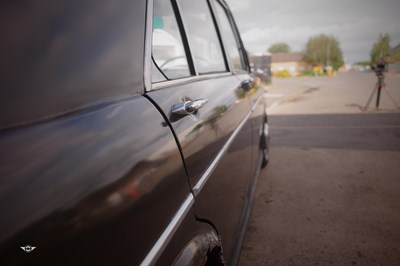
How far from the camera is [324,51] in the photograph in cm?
7681

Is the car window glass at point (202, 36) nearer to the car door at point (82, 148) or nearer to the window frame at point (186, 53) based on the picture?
the window frame at point (186, 53)

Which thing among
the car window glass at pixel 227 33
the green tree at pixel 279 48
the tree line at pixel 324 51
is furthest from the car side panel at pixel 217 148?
the green tree at pixel 279 48

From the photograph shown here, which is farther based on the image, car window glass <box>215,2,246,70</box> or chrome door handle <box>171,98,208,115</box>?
car window glass <box>215,2,246,70</box>

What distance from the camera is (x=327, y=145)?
5.12 m

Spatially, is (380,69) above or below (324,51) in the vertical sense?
below

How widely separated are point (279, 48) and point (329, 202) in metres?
113

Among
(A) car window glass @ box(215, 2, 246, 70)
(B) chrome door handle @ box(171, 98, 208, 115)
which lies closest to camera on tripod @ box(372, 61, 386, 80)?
(A) car window glass @ box(215, 2, 246, 70)

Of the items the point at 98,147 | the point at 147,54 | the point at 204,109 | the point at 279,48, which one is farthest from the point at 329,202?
the point at 279,48

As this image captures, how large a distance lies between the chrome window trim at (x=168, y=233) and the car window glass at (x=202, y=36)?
0.92 m

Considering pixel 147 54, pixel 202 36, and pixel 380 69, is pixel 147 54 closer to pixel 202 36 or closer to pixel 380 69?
pixel 202 36

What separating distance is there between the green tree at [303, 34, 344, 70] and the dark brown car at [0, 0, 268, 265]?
3332 inches

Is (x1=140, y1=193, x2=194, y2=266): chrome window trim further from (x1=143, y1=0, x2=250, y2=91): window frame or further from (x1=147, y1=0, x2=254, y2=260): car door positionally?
(x1=143, y1=0, x2=250, y2=91): window frame

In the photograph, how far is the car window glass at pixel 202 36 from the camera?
66.4 inches

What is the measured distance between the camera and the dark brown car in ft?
1.86
